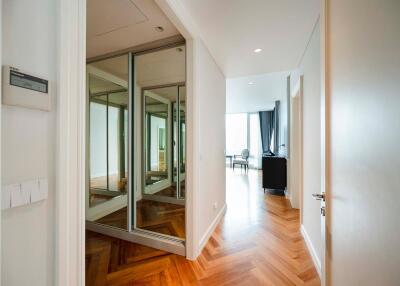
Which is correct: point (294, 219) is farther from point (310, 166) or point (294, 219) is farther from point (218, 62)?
point (218, 62)

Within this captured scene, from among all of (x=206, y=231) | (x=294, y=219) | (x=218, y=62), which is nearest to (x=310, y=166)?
(x=294, y=219)

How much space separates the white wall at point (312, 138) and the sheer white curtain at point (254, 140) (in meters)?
6.66

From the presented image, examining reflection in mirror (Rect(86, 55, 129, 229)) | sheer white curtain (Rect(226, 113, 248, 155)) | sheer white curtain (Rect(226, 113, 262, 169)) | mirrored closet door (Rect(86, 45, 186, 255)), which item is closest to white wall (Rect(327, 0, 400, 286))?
mirrored closet door (Rect(86, 45, 186, 255))

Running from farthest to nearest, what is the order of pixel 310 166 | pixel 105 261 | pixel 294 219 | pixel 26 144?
1. pixel 294 219
2. pixel 310 166
3. pixel 105 261
4. pixel 26 144

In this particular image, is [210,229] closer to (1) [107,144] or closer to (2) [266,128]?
(1) [107,144]

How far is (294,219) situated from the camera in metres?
3.13

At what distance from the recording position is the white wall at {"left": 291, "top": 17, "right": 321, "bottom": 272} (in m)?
1.96

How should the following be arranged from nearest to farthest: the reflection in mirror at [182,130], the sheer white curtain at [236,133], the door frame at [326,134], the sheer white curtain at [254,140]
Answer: the door frame at [326,134] < the reflection in mirror at [182,130] < the sheer white curtain at [254,140] < the sheer white curtain at [236,133]

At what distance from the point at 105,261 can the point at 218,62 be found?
316cm

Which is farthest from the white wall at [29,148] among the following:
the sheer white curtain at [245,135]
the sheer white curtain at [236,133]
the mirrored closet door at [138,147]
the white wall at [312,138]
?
the sheer white curtain at [236,133]

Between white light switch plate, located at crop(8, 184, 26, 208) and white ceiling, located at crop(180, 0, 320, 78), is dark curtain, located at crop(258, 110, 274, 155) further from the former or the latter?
white light switch plate, located at crop(8, 184, 26, 208)

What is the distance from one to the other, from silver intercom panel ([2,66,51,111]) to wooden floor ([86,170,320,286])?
1861 millimetres

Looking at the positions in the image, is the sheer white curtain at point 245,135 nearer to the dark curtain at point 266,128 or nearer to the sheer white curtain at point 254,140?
the sheer white curtain at point 254,140

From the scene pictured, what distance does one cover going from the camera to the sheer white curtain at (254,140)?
30.1 ft
